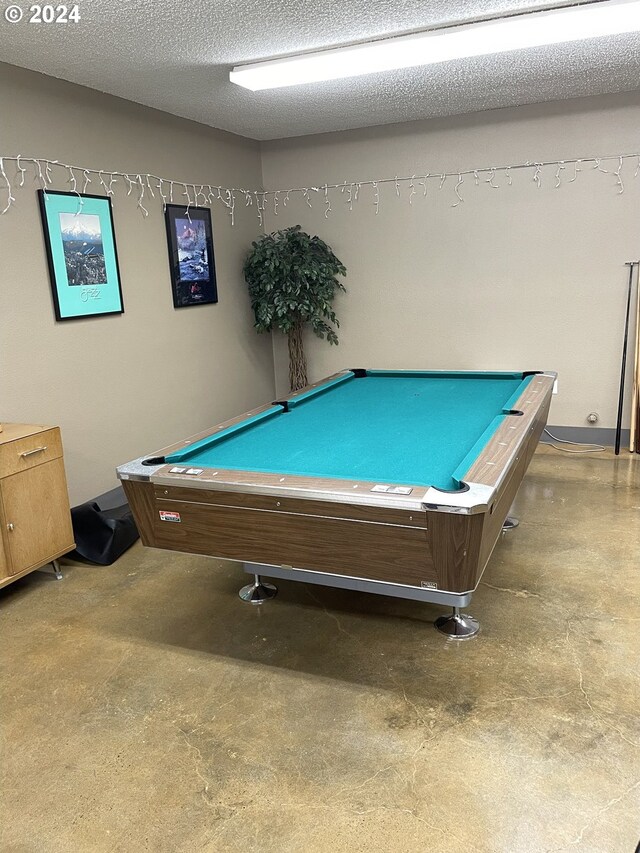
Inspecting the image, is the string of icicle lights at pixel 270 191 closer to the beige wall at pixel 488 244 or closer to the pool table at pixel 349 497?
the beige wall at pixel 488 244

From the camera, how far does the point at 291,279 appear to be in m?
5.45

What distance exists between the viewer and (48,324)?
378 centimetres

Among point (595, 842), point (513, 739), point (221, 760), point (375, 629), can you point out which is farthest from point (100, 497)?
point (595, 842)

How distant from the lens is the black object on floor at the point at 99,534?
359 cm

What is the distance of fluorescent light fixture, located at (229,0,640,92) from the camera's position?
3055mm

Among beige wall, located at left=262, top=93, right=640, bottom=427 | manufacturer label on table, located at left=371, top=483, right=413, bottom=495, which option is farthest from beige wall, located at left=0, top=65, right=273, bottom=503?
manufacturer label on table, located at left=371, top=483, right=413, bottom=495

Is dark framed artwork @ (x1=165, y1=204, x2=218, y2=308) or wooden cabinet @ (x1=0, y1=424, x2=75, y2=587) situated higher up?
dark framed artwork @ (x1=165, y1=204, x2=218, y2=308)

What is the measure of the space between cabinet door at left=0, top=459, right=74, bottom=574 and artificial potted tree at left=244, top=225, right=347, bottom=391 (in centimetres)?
264

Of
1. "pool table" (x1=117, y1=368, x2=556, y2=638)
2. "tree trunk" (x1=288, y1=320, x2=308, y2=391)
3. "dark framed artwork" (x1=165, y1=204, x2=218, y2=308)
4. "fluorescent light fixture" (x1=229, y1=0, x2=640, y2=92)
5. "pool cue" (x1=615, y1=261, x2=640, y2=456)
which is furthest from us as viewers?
"tree trunk" (x1=288, y1=320, x2=308, y2=391)

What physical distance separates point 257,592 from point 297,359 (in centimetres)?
324

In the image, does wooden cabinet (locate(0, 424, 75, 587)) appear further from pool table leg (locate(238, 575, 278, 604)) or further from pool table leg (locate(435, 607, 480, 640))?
pool table leg (locate(435, 607, 480, 640))

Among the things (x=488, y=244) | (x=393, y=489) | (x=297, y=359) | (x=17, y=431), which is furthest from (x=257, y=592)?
(x=488, y=244)

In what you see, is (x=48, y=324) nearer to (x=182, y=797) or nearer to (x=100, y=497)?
(x=100, y=497)

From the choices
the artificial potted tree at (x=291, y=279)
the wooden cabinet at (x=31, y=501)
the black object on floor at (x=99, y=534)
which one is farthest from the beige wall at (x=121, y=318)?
the wooden cabinet at (x=31, y=501)
